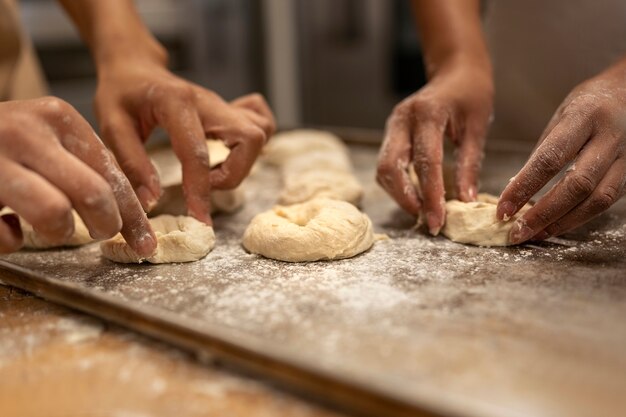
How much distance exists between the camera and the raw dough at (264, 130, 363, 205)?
182 cm

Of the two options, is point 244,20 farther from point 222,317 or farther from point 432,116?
point 222,317

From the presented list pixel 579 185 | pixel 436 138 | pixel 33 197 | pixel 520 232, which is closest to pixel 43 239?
pixel 33 197

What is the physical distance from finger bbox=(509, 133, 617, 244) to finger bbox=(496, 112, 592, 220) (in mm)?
25

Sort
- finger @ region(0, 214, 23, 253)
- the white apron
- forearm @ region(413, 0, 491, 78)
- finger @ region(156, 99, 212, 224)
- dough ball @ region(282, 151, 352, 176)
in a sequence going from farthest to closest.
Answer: the white apron
dough ball @ region(282, 151, 352, 176)
forearm @ region(413, 0, 491, 78)
finger @ region(156, 99, 212, 224)
finger @ region(0, 214, 23, 253)

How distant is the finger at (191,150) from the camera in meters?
1.55

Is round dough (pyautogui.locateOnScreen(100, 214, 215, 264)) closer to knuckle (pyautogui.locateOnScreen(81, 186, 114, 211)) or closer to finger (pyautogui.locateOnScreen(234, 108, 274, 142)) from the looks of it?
knuckle (pyautogui.locateOnScreen(81, 186, 114, 211))

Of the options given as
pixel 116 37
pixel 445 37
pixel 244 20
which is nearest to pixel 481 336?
pixel 445 37

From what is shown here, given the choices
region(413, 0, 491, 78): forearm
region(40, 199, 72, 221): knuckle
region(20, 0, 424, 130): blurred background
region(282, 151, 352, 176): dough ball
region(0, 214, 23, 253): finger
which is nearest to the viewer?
region(40, 199, 72, 221): knuckle

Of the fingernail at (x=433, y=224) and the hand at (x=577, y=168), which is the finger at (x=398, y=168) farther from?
the hand at (x=577, y=168)

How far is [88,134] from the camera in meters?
1.22

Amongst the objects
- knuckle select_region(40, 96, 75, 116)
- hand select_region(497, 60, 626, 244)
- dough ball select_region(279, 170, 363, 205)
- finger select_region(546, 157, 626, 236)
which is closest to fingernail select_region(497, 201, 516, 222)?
hand select_region(497, 60, 626, 244)

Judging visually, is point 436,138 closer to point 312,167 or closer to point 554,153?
point 554,153

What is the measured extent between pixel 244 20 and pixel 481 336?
365 cm

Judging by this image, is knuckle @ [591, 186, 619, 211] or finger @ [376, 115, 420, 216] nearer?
knuckle @ [591, 186, 619, 211]
